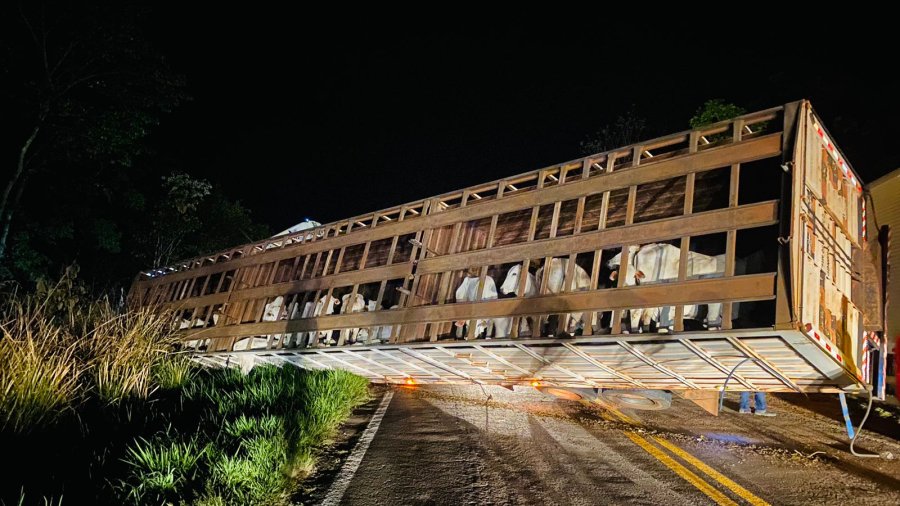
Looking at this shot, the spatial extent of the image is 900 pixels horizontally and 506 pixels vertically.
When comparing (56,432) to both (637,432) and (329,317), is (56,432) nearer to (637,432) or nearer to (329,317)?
(329,317)

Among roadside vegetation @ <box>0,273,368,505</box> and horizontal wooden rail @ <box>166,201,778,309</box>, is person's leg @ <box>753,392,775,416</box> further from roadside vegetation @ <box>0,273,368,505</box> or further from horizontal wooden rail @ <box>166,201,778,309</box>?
roadside vegetation @ <box>0,273,368,505</box>

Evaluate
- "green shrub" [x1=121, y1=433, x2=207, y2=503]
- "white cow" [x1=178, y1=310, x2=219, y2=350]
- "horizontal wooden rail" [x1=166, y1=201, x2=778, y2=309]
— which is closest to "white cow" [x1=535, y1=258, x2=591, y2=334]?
"horizontal wooden rail" [x1=166, y1=201, x2=778, y2=309]

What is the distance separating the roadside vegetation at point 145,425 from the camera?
10.8ft

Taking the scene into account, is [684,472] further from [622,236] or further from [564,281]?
[622,236]

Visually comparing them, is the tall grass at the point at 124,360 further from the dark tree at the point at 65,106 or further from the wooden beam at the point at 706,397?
the dark tree at the point at 65,106

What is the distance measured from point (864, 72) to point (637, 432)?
80.7 ft

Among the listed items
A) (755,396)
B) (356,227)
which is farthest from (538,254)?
(755,396)

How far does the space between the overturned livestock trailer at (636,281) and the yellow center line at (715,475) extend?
66 cm

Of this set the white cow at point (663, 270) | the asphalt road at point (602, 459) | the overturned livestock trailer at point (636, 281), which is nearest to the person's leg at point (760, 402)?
the asphalt road at point (602, 459)

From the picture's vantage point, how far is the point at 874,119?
1789cm

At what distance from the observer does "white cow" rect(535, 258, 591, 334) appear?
512 centimetres

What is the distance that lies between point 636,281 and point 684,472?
76.0 inches

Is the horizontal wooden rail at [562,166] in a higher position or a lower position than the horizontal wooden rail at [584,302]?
higher

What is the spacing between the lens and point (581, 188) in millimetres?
5230
